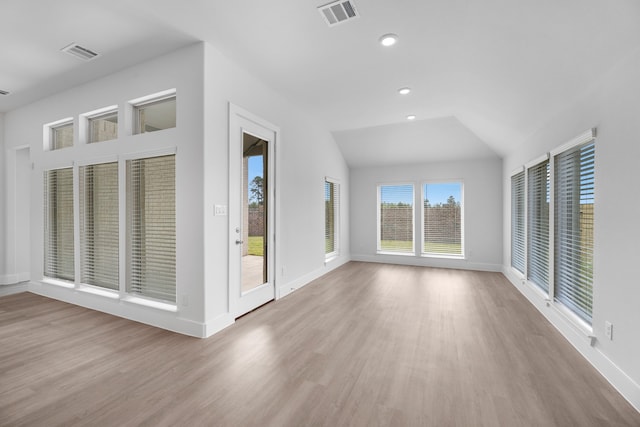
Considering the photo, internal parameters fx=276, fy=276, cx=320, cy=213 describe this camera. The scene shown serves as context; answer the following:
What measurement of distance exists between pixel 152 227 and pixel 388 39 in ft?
10.8

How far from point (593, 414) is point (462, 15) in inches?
122

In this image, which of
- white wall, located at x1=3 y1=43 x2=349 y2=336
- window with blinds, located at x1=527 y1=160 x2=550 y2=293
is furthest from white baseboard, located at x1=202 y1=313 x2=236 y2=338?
window with blinds, located at x1=527 y1=160 x2=550 y2=293

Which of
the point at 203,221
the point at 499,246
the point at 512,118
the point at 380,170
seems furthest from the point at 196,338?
the point at 499,246

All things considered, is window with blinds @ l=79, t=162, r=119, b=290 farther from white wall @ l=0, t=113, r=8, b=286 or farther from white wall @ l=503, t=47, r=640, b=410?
white wall @ l=503, t=47, r=640, b=410

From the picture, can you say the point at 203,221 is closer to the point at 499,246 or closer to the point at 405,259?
the point at 405,259

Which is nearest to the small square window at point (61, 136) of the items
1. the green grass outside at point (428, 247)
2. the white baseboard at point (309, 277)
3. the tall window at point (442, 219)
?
the white baseboard at point (309, 277)

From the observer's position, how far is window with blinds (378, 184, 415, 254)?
6.98 meters

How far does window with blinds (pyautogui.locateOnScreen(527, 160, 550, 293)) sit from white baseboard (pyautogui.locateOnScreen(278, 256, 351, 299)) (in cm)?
346

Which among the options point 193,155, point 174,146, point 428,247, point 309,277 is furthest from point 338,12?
point 428,247

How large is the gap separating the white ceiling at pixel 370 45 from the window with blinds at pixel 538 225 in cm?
67

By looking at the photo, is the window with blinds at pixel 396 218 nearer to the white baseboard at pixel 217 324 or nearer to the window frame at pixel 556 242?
the window frame at pixel 556 242

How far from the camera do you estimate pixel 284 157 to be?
4320 millimetres

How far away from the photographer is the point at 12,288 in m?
4.61

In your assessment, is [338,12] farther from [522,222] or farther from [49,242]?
[49,242]
